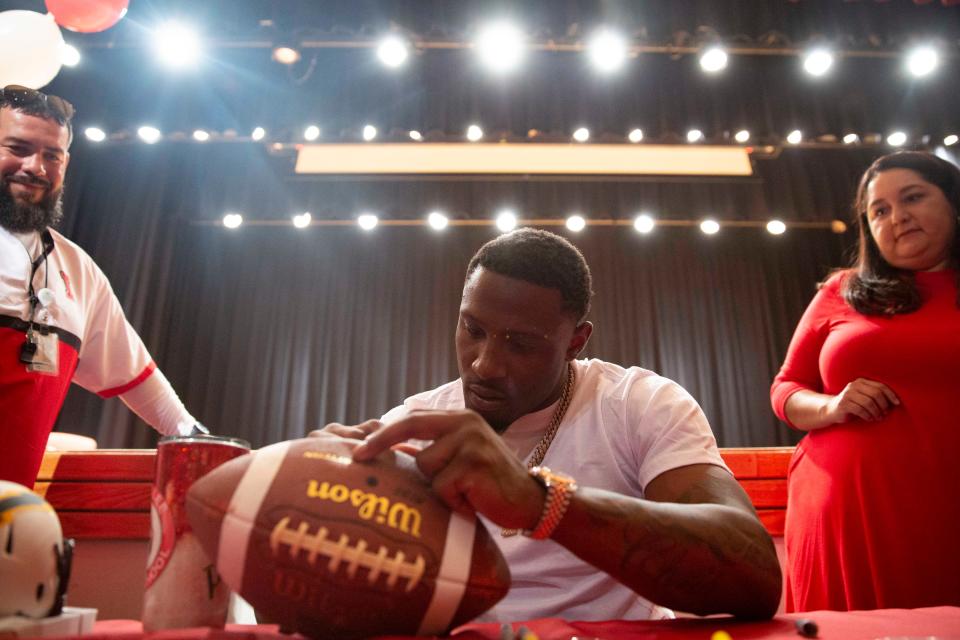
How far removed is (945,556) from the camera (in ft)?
4.26

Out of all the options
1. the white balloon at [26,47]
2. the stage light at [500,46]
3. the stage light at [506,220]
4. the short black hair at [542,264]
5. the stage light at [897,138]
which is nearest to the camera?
the short black hair at [542,264]

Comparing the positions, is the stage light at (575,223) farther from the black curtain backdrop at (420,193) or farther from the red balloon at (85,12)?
the red balloon at (85,12)

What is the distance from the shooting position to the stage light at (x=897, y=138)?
4.62 m

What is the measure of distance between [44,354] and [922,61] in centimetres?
521

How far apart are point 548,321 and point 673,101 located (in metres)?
4.19

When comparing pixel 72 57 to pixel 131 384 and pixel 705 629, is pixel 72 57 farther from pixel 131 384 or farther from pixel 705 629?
pixel 705 629

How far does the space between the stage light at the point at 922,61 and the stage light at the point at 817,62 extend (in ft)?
1.56

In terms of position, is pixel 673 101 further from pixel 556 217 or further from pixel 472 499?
pixel 472 499

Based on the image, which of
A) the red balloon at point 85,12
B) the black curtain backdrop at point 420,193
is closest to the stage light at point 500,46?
the black curtain backdrop at point 420,193

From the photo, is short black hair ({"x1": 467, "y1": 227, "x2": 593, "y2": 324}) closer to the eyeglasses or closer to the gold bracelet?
the gold bracelet

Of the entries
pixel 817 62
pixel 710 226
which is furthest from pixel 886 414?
pixel 710 226

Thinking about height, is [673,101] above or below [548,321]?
above

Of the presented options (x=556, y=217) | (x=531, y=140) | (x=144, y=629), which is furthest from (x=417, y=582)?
(x=556, y=217)

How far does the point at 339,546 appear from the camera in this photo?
21.2 inches
